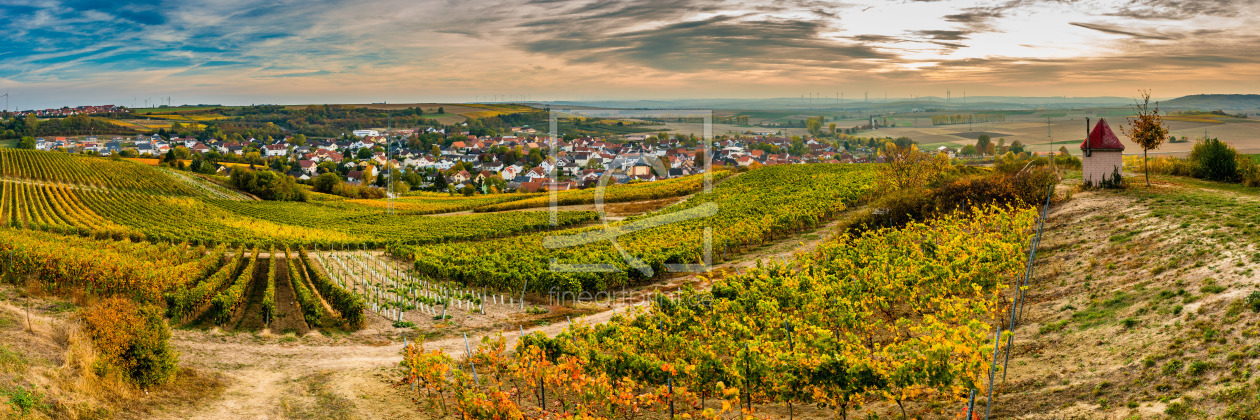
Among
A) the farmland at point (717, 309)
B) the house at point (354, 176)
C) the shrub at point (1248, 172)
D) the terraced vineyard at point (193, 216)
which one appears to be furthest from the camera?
the house at point (354, 176)

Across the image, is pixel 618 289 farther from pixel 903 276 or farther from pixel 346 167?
pixel 346 167

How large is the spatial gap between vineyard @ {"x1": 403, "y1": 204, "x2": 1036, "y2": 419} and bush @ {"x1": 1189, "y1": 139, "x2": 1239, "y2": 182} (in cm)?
1221

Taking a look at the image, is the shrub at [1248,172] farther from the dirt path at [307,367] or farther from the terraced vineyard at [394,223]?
the terraced vineyard at [394,223]

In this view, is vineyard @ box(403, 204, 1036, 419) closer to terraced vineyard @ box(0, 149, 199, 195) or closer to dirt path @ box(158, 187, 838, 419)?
dirt path @ box(158, 187, 838, 419)

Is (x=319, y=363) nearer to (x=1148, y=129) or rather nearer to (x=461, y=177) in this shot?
(x=1148, y=129)

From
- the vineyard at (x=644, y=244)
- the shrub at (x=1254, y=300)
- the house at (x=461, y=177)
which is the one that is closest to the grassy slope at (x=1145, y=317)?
the shrub at (x=1254, y=300)

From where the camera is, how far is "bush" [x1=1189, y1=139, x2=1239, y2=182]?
26.6 meters

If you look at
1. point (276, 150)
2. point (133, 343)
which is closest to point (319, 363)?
point (133, 343)

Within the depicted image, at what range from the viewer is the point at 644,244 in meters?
35.2

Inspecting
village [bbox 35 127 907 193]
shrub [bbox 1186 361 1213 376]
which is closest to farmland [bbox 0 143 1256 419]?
shrub [bbox 1186 361 1213 376]

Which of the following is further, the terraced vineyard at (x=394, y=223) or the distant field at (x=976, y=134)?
the distant field at (x=976, y=134)

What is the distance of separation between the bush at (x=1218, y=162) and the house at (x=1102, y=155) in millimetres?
4841

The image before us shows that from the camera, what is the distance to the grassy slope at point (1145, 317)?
32.6 ft

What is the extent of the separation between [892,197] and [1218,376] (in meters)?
23.0
